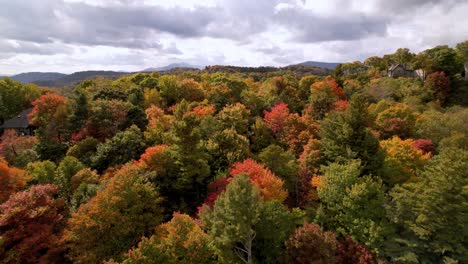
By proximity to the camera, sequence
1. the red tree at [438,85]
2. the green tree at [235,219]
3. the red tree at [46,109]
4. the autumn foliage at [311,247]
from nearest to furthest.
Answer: the green tree at [235,219] → the autumn foliage at [311,247] → the red tree at [46,109] → the red tree at [438,85]

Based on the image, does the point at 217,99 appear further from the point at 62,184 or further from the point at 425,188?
the point at 425,188

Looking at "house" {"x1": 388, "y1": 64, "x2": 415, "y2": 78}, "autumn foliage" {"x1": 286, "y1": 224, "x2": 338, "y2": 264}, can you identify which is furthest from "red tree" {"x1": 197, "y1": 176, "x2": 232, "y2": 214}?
"house" {"x1": 388, "y1": 64, "x2": 415, "y2": 78}

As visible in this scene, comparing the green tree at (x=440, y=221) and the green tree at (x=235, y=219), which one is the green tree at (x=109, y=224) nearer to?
the green tree at (x=235, y=219)

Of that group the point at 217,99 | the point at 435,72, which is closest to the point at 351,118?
the point at 217,99

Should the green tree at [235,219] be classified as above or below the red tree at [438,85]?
below

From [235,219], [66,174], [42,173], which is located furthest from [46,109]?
[235,219]

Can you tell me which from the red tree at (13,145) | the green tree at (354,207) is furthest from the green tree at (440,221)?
the red tree at (13,145)
